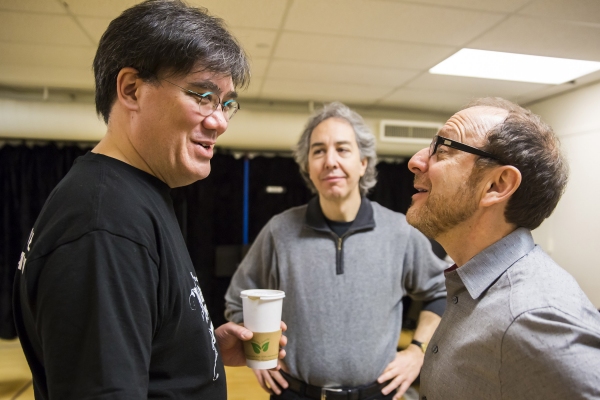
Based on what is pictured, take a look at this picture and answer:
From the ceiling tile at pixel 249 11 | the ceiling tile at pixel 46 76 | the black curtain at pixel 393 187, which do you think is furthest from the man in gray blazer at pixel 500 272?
the black curtain at pixel 393 187

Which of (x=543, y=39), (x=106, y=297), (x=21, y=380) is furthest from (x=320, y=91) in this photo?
(x=21, y=380)

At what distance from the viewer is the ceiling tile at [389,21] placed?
2.34 meters

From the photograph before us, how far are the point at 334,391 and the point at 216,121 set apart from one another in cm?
112

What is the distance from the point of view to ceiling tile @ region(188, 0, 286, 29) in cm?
231

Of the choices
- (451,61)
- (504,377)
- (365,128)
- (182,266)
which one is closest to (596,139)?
Result: (451,61)

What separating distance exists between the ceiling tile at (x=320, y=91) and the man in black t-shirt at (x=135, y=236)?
295 cm

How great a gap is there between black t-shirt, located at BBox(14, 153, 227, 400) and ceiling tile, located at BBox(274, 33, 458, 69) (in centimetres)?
231

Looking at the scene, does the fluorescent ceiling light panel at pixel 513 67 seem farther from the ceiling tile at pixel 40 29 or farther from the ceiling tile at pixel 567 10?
the ceiling tile at pixel 40 29

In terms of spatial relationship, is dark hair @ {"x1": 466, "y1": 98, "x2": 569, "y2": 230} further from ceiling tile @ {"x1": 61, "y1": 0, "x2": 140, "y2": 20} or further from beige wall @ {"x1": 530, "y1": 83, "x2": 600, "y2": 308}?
beige wall @ {"x1": 530, "y1": 83, "x2": 600, "y2": 308}

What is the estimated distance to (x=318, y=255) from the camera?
1694mm

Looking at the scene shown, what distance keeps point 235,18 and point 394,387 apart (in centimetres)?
223

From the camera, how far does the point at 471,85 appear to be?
12.6ft

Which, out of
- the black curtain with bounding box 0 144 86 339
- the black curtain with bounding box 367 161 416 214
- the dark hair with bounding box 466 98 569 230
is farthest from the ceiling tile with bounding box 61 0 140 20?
the black curtain with bounding box 367 161 416 214

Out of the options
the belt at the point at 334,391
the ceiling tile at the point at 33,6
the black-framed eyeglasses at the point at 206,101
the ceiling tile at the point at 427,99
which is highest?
the ceiling tile at the point at 33,6
